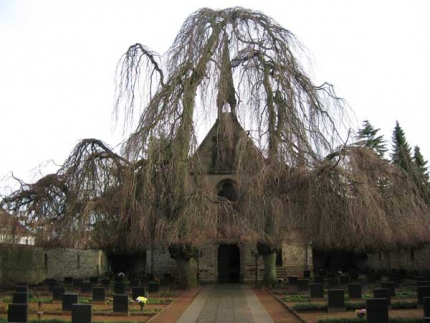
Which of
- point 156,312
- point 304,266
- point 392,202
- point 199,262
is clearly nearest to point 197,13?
point 392,202

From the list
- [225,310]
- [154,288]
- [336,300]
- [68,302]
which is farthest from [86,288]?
[336,300]

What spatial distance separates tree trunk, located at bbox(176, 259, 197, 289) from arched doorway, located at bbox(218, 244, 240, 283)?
9640 mm

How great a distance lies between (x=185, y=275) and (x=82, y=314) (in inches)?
496

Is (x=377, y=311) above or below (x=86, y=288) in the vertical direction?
above

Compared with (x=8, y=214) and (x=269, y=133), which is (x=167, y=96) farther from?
(x=8, y=214)

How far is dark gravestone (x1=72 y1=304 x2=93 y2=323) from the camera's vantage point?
1177 centimetres

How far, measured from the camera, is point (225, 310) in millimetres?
16750

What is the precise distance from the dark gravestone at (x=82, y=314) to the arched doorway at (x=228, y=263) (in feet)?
74.0

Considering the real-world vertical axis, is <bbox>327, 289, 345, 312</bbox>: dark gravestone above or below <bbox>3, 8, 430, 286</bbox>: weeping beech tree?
below

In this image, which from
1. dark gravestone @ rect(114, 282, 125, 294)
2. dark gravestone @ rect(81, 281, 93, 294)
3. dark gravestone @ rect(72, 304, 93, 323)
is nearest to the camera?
dark gravestone @ rect(72, 304, 93, 323)

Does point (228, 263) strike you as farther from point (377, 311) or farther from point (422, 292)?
point (377, 311)

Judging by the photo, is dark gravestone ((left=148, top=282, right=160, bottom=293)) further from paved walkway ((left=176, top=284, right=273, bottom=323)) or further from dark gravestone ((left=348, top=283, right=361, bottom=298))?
Answer: dark gravestone ((left=348, top=283, right=361, bottom=298))

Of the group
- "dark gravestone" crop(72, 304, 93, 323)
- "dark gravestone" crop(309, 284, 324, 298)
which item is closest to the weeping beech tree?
"dark gravestone" crop(309, 284, 324, 298)

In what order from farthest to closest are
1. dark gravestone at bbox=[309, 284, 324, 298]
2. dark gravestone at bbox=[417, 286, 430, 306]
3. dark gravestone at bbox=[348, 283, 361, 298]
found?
dark gravestone at bbox=[309, 284, 324, 298]
dark gravestone at bbox=[348, 283, 361, 298]
dark gravestone at bbox=[417, 286, 430, 306]
